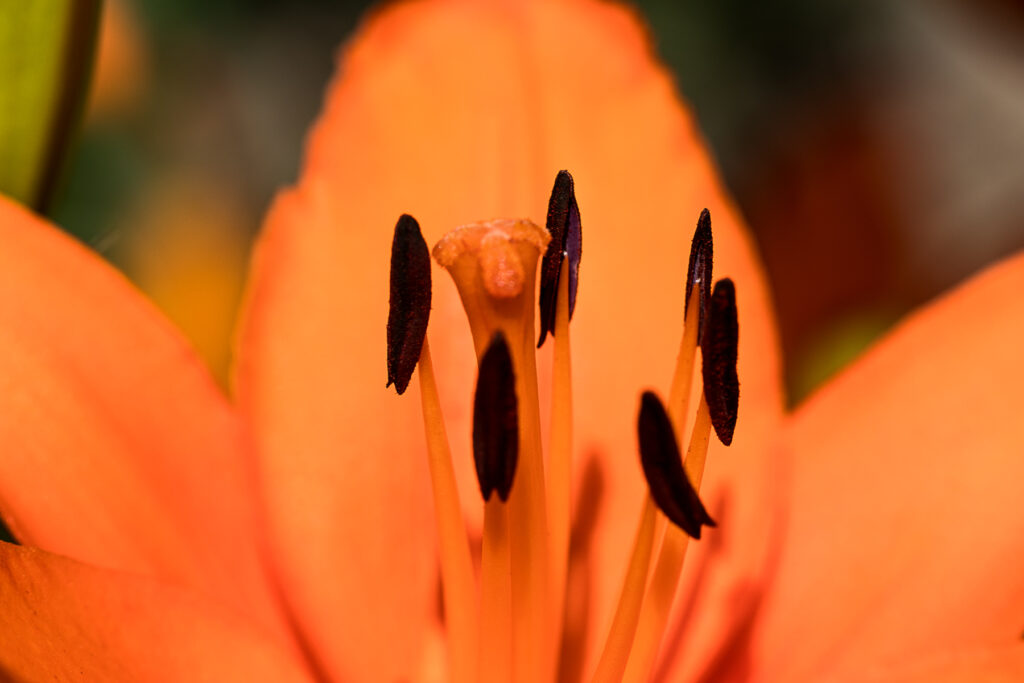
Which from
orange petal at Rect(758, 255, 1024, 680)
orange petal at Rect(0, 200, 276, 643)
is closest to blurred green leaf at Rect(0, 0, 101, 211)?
orange petal at Rect(0, 200, 276, 643)

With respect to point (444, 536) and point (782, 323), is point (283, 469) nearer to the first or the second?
point (444, 536)

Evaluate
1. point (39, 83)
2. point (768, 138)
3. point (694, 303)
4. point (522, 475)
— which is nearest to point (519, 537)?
point (522, 475)

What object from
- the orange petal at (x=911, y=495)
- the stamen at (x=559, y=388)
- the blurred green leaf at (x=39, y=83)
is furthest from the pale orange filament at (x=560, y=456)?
the blurred green leaf at (x=39, y=83)

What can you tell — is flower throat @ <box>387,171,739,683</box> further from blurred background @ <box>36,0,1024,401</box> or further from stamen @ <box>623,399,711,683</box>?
blurred background @ <box>36,0,1024,401</box>

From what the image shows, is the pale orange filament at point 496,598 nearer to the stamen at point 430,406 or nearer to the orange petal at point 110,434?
the stamen at point 430,406

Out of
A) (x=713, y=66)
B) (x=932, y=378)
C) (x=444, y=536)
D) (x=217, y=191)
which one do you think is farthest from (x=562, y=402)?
(x=713, y=66)

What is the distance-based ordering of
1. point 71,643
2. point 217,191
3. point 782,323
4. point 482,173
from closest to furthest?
1. point 71,643
2. point 482,173
3. point 782,323
4. point 217,191
